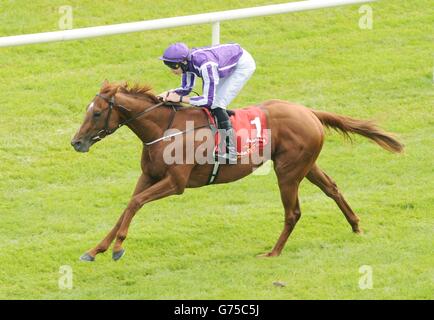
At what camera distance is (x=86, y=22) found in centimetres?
1371

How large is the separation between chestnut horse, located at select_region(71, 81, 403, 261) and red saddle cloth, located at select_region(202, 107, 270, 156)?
0.21ft

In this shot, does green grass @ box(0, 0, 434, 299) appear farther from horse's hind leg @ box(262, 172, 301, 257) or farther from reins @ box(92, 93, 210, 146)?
reins @ box(92, 93, 210, 146)

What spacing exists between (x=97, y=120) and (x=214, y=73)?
3.05 ft

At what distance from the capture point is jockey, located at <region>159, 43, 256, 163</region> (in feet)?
31.7

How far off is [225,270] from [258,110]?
49.6 inches

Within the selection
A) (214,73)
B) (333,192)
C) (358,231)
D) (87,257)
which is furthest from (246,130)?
(87,257)

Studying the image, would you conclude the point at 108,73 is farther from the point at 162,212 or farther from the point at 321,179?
the point at 321,179

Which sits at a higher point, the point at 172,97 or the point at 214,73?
the point at 214,73

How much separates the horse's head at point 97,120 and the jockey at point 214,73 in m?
0.48

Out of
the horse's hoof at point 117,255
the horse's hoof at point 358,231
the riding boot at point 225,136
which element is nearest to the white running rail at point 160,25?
the riding boot at point 225,136

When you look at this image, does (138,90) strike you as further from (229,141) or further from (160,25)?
(160,25)

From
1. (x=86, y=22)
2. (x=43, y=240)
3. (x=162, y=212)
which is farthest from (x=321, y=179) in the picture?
(x=86, y=22)

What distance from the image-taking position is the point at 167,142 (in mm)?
9695

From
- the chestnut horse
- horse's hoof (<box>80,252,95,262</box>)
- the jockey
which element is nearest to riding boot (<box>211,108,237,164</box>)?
the jockey
